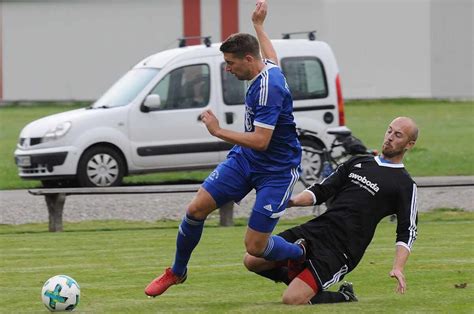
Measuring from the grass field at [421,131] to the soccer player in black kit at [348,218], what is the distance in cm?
1256

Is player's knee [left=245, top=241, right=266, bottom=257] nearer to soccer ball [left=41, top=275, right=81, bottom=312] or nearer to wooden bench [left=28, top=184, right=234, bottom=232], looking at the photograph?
soccer ball [left=41, top=275, right=81, bottom=312]

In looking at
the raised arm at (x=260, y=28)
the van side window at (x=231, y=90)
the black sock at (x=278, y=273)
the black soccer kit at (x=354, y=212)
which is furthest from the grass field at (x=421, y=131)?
the black soccer kit at (x=354, y=212)

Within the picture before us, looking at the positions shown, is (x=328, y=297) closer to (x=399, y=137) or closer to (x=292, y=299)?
(x=292, y=299)

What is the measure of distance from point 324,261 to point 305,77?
11759mm

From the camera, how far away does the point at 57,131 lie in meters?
19.4

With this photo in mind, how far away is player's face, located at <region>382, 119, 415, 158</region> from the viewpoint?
8.75 metres

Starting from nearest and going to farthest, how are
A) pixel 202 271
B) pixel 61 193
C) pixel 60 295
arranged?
pixel 60 295, pixel 202 271, pixel 61 193

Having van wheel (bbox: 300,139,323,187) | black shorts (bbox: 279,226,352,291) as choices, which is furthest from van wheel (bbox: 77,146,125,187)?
black shorts (bbox: 279,226,352,291)

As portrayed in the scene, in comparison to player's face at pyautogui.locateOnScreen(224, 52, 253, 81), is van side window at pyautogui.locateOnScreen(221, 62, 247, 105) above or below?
below

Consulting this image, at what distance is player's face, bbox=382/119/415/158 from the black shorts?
765 mm

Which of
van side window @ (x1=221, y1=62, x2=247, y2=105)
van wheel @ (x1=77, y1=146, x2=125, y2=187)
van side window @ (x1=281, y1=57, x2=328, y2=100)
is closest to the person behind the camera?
van wheel @ (x1=77, y1=146, x2=125, y2=187)

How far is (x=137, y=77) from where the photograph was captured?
20062mm

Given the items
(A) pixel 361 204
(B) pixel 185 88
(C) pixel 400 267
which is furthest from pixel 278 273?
(B) pixel 185 88

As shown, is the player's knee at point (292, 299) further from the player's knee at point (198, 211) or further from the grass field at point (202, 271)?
the player's knee at point (198, 211)
